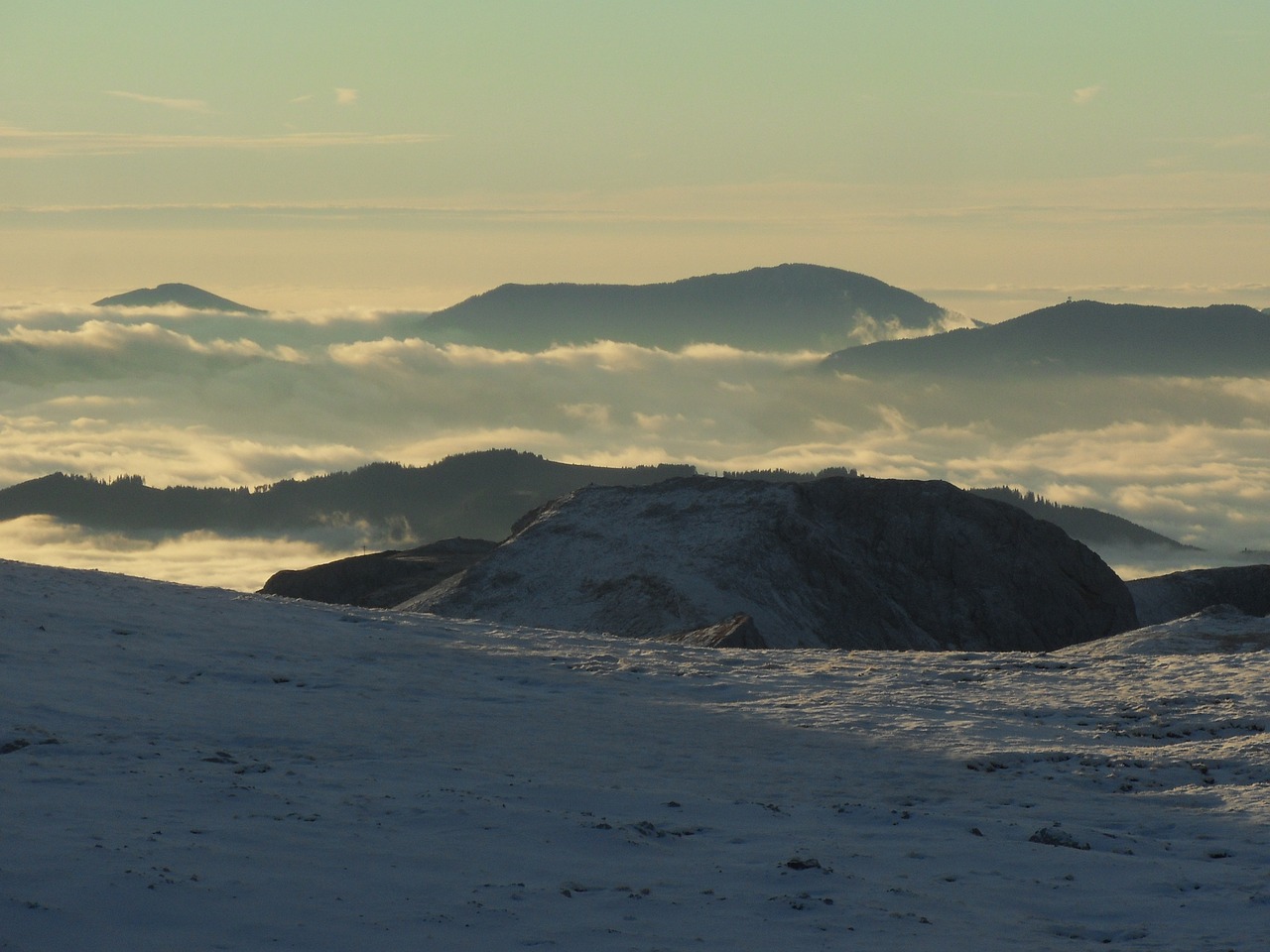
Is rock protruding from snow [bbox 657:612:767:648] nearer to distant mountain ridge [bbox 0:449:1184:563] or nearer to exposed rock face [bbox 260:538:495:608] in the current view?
exposed rock face [bbox 260:538:495:608]

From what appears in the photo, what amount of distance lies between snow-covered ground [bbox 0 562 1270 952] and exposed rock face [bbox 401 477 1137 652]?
50.0 feet

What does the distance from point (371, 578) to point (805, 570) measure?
15552mm

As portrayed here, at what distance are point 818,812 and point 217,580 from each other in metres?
147

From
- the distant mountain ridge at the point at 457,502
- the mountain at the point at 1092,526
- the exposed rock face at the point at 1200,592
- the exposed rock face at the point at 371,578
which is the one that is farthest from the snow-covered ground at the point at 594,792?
the mountain at the point at 1092,526

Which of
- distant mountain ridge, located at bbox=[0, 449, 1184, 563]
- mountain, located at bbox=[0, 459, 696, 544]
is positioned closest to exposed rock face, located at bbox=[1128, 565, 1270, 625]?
distant mountain ridge, located at bbox=[0, 449, 1184, 563]

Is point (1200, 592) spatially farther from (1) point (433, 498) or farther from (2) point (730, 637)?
(1) point (433, 498)

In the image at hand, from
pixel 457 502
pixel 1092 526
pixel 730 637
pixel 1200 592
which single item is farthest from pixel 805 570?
pixel 1092 526

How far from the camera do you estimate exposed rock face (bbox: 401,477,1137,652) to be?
36.0m

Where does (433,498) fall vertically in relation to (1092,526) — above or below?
above

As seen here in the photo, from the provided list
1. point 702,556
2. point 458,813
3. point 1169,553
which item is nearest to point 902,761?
point 458,813

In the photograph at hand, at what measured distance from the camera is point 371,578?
46.8m

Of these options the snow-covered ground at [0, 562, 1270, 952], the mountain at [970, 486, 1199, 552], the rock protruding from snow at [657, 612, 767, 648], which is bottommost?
the snow-covered ground at [0, 562, 1270, 952]

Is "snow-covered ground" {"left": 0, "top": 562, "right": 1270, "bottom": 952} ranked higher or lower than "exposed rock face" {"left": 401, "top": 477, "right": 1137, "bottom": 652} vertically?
lower

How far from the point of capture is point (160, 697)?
1545 centimetres
